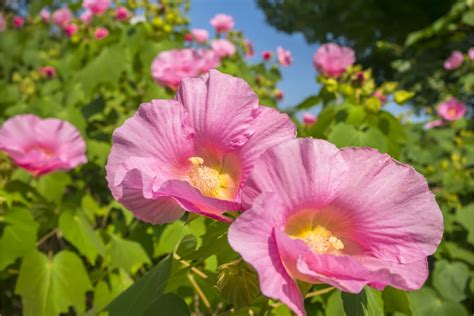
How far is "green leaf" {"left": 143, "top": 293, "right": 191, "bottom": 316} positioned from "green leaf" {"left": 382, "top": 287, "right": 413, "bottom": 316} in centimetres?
39

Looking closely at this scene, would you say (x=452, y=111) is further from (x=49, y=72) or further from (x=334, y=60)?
(x=49, y=72)

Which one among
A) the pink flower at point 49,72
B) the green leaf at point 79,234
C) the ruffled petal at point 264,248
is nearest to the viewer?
the ruffled petal at point 264,248

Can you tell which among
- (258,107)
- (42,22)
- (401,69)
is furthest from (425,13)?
(258,107)

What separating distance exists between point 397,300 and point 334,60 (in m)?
1.53

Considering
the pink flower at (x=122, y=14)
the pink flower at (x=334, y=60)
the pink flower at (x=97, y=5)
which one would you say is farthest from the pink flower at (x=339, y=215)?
the pink flower at (x=97, y=5)

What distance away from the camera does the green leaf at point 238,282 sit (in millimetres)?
771

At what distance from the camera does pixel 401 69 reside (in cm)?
802

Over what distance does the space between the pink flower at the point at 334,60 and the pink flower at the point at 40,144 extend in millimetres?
1123

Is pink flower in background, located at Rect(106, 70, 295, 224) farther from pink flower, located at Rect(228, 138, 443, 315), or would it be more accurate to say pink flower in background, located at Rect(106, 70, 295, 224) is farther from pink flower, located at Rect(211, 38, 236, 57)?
pink flower, located at Rect(211, 38, 236, 57)

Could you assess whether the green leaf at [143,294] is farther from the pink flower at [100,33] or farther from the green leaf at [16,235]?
the pink flower at [100,33]

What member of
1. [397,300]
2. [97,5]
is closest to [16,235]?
[397,300]

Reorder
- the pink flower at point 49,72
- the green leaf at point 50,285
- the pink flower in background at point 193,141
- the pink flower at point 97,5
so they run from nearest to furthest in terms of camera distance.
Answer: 1. the pink flower in background at point 193,141
2. the green leaf at point 50,285
3. the pink flower at point 97,5
4. the pink flower at point 49,72

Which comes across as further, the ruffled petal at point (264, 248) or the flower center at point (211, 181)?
the flower center at point (211, 181)

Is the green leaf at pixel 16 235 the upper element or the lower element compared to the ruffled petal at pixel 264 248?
lower
